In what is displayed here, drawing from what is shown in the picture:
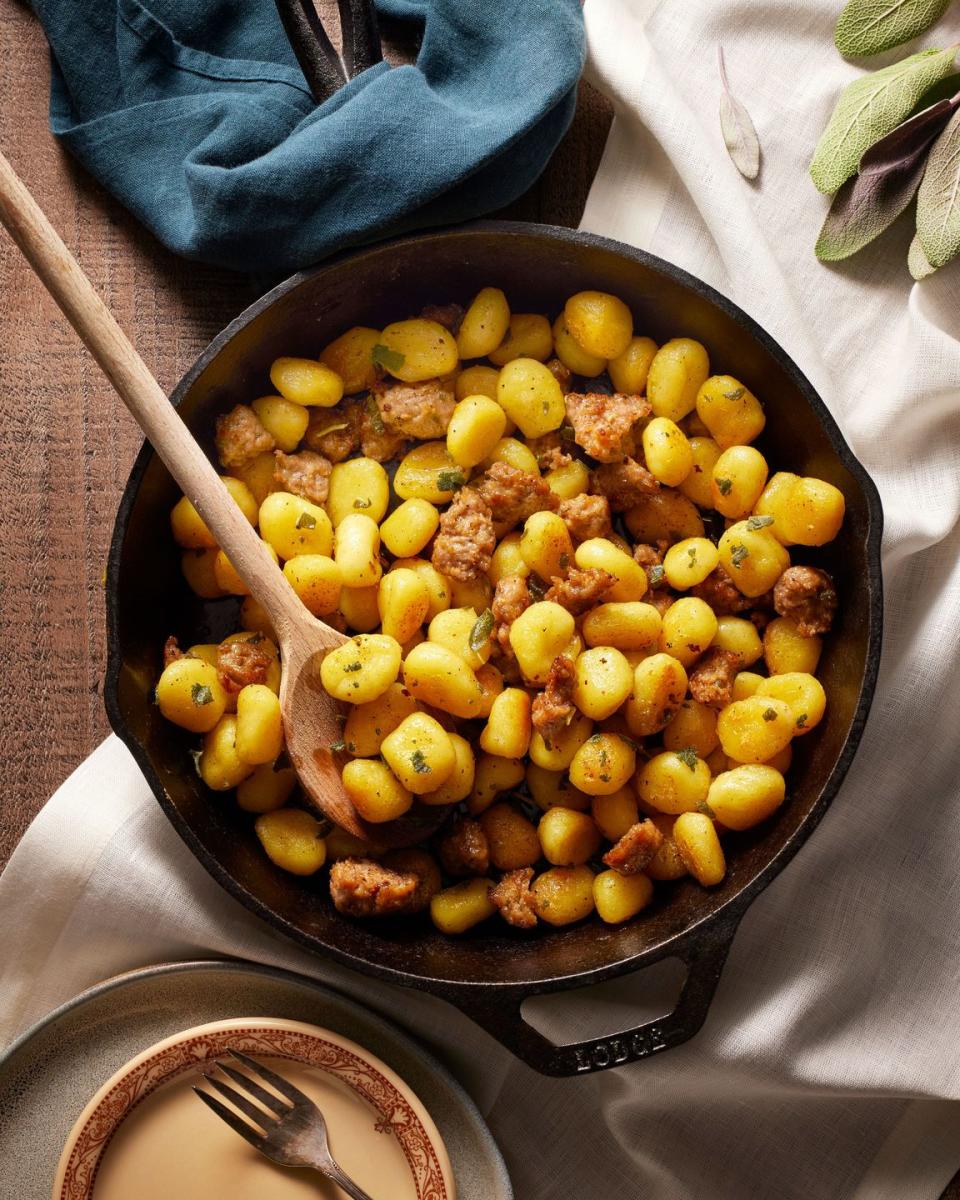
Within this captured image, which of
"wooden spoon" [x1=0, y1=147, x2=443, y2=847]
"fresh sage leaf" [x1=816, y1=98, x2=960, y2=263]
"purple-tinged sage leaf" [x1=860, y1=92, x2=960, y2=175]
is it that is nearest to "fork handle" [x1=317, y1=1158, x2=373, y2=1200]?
"wooden spoon" [x1=0, y1=147, x2=443, y2=847]

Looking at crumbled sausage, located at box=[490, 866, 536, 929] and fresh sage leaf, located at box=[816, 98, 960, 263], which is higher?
fresh sage leaf, located at box=[816, 98, 960, 263]

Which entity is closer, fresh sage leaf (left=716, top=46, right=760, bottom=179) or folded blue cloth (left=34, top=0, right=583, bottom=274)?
folded blue cloth (left=34, top=0, right=583, bottom=274)

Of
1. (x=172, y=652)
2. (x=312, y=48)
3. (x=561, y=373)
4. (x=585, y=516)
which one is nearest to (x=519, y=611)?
(x=585, y=516)

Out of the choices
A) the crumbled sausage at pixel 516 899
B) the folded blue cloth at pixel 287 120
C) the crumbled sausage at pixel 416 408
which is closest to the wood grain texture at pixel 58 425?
the folded blue cloth at pixel 287 120

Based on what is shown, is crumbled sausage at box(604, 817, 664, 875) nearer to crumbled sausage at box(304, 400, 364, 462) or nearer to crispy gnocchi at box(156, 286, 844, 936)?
crispy gnocchi at box(156, 286, 844, 936)

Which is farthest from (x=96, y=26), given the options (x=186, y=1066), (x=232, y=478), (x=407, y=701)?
(x=186, y=1066)

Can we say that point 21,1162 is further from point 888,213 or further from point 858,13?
point 858,13

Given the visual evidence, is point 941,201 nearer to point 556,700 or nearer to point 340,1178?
point 556,700

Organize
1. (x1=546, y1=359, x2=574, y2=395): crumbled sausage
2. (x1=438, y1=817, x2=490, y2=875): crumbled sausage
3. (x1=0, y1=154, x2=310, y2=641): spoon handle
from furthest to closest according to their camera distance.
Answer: (x1=546, y1=359, x2=574, y2=395): crumbled sausage → (x1=438, y1=817, x2=490, y2=875): crumbled sausage → (x1=0, y1=154, x2=310, y2=641): spoon handle
